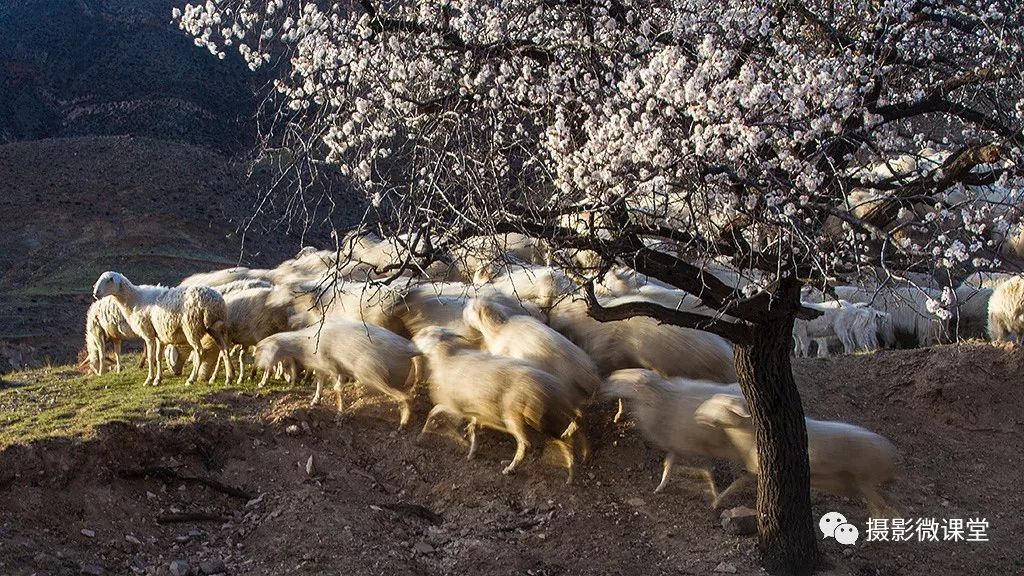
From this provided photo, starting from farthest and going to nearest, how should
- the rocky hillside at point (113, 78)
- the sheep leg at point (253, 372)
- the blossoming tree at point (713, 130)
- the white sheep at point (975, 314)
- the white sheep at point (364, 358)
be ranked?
the rocky hillside at point (113, 78) → the white sheep at point (975, 314) → the sheep leg at point (253, 372) → the white sheep at point (364, 358) → the blossoming tree at point (713, 130)

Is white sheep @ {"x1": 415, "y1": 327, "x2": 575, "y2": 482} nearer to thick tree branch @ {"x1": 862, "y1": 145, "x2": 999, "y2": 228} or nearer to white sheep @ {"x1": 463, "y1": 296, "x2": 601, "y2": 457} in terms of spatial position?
white sheep @ {"x1": 463, "y1": 296, "x2": 601, "y2": 457}

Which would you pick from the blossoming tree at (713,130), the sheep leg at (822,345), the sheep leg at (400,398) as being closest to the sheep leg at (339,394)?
the sheep leg at (400,398)

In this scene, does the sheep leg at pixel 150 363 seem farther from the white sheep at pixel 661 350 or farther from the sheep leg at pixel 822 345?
the sheep leg at pixel 822 345

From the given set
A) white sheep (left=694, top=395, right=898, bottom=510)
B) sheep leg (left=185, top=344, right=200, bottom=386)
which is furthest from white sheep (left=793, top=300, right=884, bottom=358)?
sheep leg (left=185, top=344, right=200, bottom=386)

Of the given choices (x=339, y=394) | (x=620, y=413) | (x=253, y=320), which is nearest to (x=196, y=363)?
(x=253, y=320)

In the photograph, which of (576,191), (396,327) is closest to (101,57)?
(396,327)

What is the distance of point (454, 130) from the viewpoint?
245 inches

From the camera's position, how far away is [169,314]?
10.7 meters

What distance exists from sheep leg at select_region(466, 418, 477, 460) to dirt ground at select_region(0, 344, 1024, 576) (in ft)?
0.24

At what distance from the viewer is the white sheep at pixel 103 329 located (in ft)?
38.7

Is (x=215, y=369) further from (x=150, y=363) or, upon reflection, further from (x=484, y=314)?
(x=484, y=314)

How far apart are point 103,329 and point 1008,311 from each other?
1089 centimetres

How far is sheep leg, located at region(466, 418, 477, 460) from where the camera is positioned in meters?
8.17

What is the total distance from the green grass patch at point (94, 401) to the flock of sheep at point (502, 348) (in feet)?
1.34
